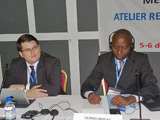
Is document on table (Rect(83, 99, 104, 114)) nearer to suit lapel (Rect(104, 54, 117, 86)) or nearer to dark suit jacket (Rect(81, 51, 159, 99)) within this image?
dark suit jacket (Rect(81, 51, 159, 99))

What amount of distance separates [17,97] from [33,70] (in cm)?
59

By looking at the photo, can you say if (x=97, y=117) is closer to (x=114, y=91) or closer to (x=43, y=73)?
(x=114, y=91)

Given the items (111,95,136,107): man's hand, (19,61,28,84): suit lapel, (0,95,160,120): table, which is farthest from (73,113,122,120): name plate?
(19,61,28,84): suit lapel

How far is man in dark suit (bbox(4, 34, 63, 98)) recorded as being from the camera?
7.59 ft

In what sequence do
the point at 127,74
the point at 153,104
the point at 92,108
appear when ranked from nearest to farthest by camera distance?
the point at 92,108 < the point at 153,104 < the point at 127,74

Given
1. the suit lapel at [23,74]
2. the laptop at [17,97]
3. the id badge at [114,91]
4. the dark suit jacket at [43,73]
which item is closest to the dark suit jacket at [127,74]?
the id badge at [114,91]

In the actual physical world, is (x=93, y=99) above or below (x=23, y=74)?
below

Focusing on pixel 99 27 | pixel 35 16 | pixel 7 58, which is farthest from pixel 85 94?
pixel 7 58

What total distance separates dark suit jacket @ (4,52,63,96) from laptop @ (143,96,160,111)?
3.17 feet

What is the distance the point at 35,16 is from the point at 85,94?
89.0 inches

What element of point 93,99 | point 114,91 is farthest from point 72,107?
point 114,91

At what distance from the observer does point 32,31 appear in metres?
3.87

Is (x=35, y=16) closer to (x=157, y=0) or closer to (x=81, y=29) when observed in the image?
(x=81, y=29)

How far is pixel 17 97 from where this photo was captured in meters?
1.92
